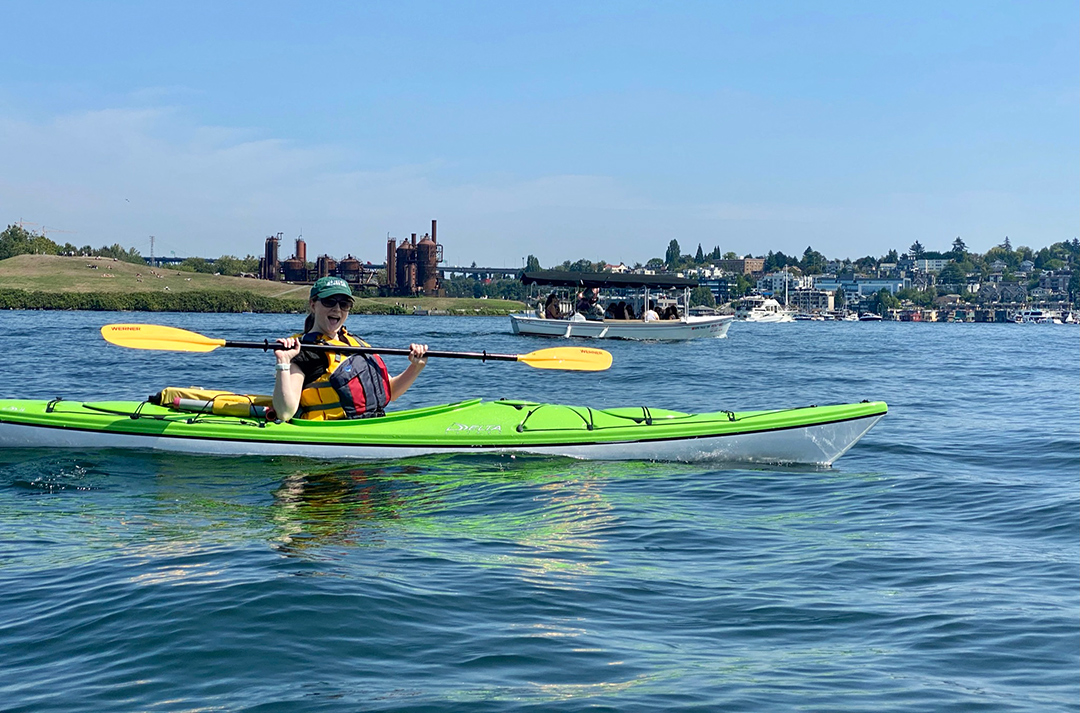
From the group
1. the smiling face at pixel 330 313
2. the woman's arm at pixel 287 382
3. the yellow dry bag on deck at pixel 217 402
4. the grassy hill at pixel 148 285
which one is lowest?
the yellow dry bag on deck at pixel 217 402

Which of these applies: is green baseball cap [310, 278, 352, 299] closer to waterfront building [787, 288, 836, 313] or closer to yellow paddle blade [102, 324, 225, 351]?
yellow paddle blade [102, 324, 225, 351]

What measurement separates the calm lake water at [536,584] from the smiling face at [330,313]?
121 centimetres

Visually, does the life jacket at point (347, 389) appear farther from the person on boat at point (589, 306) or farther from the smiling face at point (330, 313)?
the person on boat at point (589, 306)

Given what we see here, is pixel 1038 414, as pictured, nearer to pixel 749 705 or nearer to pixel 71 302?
pixel 749 705

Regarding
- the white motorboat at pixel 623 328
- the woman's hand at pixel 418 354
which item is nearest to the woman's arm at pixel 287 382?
the woman's hand at pixel 418 354

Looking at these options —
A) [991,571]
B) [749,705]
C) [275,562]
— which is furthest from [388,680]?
[991,571]

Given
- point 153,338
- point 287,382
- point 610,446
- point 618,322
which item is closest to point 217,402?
point 153,338

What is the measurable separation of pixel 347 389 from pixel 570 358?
2579 mm

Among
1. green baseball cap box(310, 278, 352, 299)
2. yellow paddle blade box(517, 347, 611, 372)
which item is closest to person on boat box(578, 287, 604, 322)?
yellow paddle blade box(517, 347, 611, 372)

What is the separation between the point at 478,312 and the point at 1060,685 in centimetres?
9611

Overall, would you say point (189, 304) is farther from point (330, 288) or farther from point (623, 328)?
point (330, 288)

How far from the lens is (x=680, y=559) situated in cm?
555

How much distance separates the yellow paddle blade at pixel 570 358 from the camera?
9820mm

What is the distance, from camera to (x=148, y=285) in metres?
94.3
